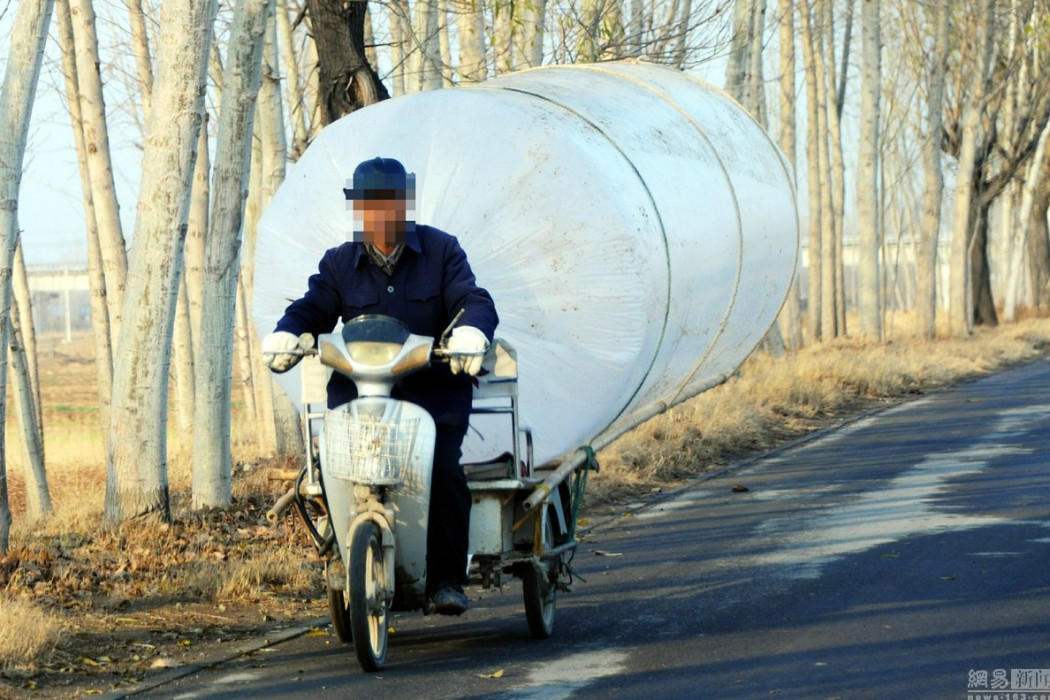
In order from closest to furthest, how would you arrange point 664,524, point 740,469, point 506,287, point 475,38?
point 506,287
point 664,524
point 740,469
point 475,38

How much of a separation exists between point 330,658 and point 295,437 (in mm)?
7808

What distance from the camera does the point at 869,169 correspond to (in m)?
30.1

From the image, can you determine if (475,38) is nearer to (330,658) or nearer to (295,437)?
(295,437)

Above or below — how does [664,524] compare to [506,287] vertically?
below

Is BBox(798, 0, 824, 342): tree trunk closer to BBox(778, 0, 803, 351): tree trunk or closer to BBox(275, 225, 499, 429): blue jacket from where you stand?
BBox(778, 0, 803, 351): tree trunk

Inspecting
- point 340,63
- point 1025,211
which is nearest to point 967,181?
point 1025,211

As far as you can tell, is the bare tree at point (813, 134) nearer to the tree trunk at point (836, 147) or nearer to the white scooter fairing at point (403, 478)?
the tree trunk at point (836, 147)

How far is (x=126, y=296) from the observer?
31.8ft

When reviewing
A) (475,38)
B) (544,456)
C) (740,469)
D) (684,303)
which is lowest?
(740,469)

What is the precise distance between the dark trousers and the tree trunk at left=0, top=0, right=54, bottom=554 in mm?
4048

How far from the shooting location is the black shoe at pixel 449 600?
245 inches

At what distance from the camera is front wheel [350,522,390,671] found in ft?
19.2

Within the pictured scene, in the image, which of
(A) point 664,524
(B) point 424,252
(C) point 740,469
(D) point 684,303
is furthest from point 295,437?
(B) point 424,252

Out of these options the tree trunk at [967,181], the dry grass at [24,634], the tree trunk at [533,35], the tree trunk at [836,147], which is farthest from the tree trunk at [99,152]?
the tree trunk at [967,181]
